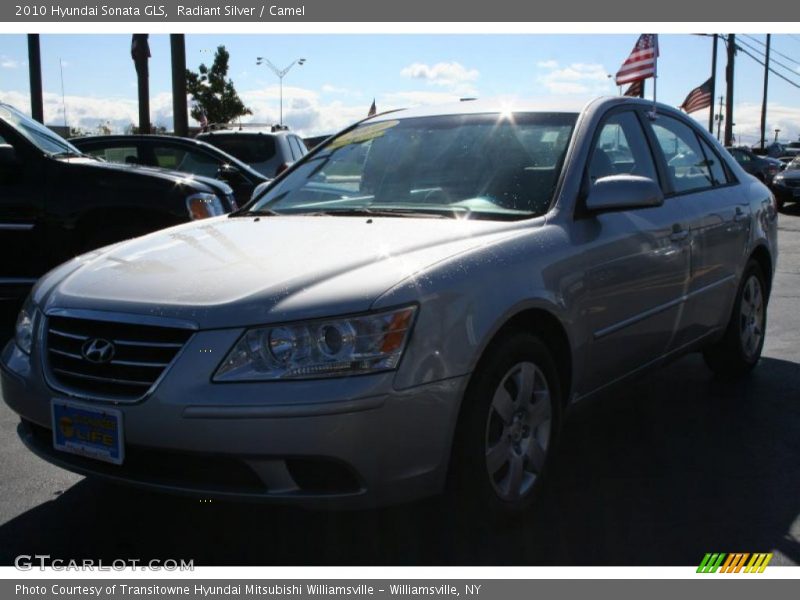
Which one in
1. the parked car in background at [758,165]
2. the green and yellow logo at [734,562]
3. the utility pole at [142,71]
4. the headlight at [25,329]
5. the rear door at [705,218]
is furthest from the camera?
the parked car in background at [758,165]

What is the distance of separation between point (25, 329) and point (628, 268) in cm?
242

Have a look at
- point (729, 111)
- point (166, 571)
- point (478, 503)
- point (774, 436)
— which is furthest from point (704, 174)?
point (729, 111)

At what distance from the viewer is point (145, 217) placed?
7.03m

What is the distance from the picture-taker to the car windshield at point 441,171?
391cm

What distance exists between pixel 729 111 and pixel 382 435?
1582 inches

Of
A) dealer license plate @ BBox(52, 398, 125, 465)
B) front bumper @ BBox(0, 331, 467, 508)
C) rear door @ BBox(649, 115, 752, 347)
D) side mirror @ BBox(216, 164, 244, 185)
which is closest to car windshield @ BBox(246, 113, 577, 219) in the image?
rear door @ BBox(649, 115, 752, 347)

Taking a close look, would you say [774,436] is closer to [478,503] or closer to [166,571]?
[478,503]

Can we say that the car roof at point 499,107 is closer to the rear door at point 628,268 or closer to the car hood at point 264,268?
the rear door at point 628,268

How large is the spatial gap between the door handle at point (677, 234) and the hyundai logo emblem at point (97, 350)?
8.71 feet

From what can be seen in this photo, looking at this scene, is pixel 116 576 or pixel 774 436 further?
pixel 774 436

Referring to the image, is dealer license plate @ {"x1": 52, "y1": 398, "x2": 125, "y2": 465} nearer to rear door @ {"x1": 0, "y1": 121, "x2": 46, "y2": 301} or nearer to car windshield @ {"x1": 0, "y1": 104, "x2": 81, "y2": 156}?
rear door @ {"x1": 0, "y1": 121, "x2": 46, "y2": 301}

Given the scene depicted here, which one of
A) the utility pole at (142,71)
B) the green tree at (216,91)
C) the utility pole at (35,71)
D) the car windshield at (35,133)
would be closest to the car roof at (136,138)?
the car windshield at (35,133)

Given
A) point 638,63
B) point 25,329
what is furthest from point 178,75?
point 25,329
